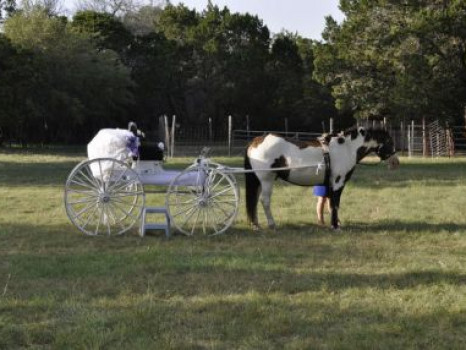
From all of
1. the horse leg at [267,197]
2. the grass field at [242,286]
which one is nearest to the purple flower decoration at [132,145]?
the grass field at [242,286]

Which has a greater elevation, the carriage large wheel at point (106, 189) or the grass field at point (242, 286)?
the carriage large wheel at point (106, 189)

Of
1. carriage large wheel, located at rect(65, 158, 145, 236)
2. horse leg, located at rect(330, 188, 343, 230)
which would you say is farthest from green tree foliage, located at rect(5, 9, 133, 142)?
horse leg, located at rect(330, 188, 343, 230)

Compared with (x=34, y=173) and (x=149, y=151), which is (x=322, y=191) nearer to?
(x=149, y=151)

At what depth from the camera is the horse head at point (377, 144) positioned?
31.4 ft

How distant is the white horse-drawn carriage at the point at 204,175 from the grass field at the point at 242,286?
44 cm

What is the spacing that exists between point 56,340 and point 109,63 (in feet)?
117

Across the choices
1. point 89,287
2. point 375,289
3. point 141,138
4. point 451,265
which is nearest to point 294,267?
point 375,289

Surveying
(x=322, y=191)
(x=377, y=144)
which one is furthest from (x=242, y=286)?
(x=377, y=144)

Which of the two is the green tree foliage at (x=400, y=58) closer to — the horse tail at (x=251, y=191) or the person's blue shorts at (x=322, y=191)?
the person's blue shorts at (x=322, y=191)

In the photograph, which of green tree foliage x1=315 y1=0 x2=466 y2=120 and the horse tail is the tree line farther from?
the horse tail

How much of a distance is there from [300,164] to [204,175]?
4.68 feet

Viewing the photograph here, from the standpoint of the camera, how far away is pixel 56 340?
450 centimetres

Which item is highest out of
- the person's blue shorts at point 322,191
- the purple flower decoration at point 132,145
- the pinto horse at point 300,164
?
the purple flower decoration at point 132,145

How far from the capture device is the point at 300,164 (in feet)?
30.3
